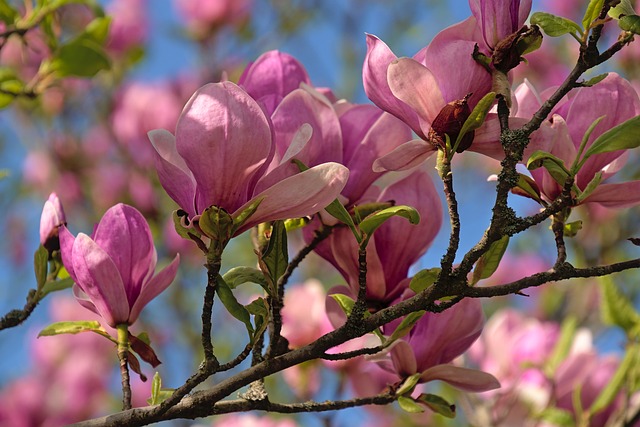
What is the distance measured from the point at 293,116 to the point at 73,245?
0.74 ft

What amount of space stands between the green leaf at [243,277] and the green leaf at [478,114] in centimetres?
19

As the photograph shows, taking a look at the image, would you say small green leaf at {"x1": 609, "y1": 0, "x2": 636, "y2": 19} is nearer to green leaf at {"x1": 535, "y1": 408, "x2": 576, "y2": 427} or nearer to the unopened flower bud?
→ the unopened flower bud

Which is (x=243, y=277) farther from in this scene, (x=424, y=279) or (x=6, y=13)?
(x=6, y=13)

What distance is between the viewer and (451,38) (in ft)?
2.10

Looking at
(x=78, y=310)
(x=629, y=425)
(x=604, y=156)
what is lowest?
(x=629, y=425)

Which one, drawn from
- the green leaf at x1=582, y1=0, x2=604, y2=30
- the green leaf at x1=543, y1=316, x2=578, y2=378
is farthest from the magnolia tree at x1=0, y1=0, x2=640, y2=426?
the green leaf at x1=543, y1=316, x2=578, y2=378

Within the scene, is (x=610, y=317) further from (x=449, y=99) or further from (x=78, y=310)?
(x=78, y=310)

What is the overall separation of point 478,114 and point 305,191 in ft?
0.47

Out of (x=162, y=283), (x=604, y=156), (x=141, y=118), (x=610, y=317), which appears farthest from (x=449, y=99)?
(x=141, y=118)

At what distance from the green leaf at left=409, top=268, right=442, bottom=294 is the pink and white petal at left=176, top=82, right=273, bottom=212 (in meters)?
0.17

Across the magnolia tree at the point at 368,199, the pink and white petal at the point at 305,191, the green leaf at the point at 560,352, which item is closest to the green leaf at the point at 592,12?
the magnolia tree at the point at 368,199

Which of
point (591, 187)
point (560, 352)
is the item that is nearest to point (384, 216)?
point (591, 187)

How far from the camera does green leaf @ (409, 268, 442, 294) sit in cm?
67

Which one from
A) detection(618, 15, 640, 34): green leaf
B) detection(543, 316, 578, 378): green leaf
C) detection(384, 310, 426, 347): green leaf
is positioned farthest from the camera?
detection(543, 316, 578, 378): green leaf
